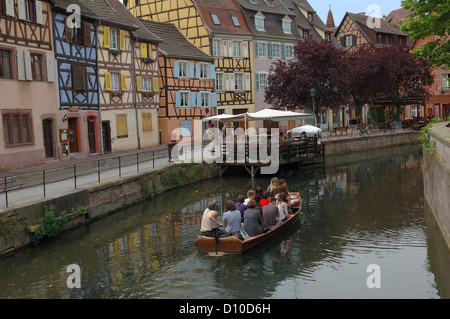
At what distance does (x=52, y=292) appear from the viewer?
37.4 ft

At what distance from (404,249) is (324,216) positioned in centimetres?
471

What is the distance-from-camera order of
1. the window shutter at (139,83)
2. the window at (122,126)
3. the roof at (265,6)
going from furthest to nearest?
the roof at (265,6), the window shutter at (139,83), the window at (122,126)

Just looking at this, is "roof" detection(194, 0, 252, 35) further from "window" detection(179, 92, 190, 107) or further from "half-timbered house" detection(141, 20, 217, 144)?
"window" detection(179, 92, 190, 107)

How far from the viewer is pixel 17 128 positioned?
23.4 m

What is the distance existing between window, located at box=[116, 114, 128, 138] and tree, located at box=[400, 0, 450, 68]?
62.2ft

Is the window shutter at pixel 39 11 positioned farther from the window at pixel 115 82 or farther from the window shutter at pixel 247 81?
the window shutter at pixel 247 81

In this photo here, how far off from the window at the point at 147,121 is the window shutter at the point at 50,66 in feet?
33.3

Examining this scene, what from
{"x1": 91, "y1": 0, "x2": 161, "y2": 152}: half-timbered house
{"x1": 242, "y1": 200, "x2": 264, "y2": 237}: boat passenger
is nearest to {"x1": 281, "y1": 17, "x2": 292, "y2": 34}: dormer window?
{"x1": 91, "y1": 0, "x2": 161, "y2": 152}: half-timbered house

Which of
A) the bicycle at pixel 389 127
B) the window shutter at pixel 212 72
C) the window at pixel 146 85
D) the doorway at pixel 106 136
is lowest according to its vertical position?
the bicycle at pixel 389 127

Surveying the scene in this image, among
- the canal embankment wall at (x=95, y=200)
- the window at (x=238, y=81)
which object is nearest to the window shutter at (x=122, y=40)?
the canal embankment wall at (x=95, y=200)

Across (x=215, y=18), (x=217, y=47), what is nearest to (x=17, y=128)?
(x=217, y=47)

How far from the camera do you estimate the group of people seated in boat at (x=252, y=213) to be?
13.7 m

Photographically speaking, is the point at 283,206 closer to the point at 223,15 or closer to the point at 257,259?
the point at 257,259

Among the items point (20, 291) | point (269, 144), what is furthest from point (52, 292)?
point (269, 144)
